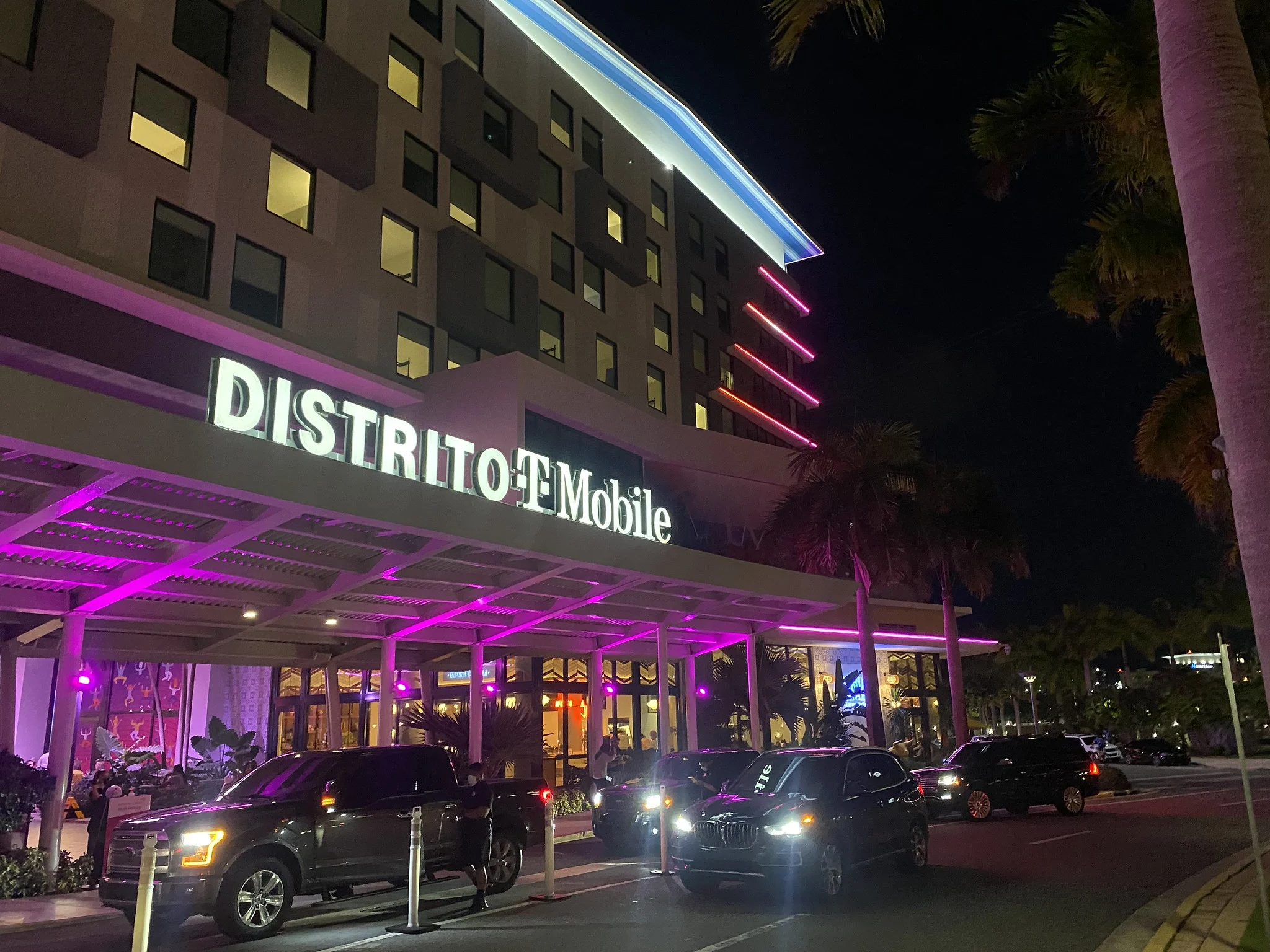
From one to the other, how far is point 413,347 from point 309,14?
8.95m

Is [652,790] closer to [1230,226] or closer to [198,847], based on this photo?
[198,847]

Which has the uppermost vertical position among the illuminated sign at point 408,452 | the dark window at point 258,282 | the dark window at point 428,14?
the dark window at point 428,14

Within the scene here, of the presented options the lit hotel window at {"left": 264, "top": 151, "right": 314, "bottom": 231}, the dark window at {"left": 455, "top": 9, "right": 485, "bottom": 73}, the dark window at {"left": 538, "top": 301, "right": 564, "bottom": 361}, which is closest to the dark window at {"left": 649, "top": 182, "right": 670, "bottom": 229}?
the dark window at {"left": 538, "top": 301, "right": 564, "bottom": 361}

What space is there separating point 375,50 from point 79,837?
21162mm

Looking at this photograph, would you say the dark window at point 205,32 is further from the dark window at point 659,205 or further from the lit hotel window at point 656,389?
the dark window at point 659,205

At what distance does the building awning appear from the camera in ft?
36.9

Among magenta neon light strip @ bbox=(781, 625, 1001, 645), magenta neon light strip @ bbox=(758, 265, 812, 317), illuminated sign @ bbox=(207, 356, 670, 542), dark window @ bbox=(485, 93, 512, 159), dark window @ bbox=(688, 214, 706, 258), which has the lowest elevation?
magenta neon light strip @ bbox=(781, 625, 1001, 645)

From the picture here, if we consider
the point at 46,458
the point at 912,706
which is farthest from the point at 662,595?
the point at 912,706

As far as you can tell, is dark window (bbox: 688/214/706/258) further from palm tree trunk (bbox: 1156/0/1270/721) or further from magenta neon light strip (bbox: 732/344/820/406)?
palm tree trunk (bbox: 1156/0/1270/721)

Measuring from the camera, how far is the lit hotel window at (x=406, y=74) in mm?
28219

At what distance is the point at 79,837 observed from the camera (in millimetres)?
20000

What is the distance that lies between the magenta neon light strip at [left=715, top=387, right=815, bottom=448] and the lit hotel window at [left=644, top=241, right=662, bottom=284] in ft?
25.4

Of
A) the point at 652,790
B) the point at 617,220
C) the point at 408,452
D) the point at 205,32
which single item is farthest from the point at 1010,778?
the point at 617,220

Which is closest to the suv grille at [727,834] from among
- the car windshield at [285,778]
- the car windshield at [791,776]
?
the car windshield at [791,776]
